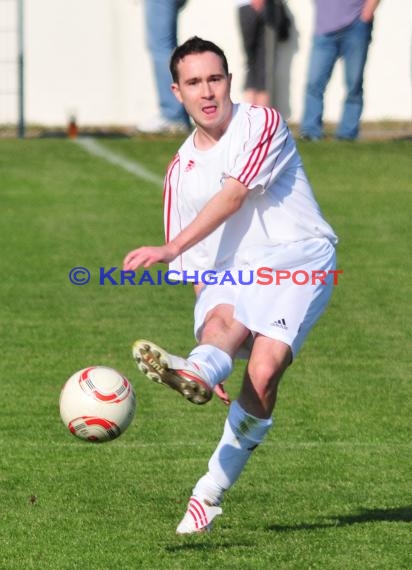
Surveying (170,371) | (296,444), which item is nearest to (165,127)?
(296,444)

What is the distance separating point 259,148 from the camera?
7.60 meters

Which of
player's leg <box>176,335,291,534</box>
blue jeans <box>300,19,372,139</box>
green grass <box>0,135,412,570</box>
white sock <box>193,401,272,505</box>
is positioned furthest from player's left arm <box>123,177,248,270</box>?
blue jeans <box>300,19,372,139</box>

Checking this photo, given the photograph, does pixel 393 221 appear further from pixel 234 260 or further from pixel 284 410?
pixel 234 260

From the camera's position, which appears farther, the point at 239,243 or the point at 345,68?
the point at 345,68

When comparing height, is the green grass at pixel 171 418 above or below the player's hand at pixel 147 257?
below

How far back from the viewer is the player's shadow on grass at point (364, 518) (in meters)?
7.77

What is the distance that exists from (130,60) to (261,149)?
589 inches

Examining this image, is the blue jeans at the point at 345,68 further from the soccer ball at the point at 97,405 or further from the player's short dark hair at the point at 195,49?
the soccer ball at the point at 97,405

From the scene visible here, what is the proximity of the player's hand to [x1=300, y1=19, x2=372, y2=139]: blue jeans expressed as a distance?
12284 millimetres

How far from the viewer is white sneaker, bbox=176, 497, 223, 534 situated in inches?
300

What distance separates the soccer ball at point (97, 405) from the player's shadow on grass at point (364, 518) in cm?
90

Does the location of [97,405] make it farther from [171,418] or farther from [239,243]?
[171,418]

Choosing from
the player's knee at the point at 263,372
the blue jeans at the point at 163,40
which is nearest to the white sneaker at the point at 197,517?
the player's knee at the point at 263,372

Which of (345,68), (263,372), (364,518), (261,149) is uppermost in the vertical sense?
(261,149)
